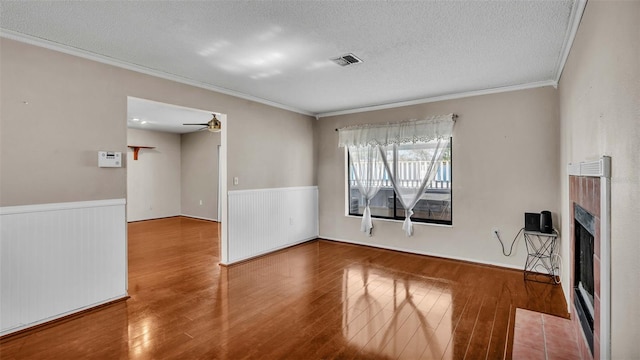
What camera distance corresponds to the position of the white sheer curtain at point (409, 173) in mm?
4637

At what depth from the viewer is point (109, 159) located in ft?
10.0

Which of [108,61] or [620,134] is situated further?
[108,61]

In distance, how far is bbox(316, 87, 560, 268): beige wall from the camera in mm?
3867

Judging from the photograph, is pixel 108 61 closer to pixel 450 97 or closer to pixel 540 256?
pixel 450 97

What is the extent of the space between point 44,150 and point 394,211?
14.8 ft

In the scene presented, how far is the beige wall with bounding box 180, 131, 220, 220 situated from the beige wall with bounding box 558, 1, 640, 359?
24.1ft

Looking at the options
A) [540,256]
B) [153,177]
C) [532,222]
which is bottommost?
[540,256]

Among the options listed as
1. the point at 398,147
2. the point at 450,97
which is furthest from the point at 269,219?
the point at 450,97

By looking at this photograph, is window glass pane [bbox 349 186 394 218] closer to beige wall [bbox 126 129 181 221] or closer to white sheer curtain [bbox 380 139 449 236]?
white sheer curtain [bbox 380 139 449 236]

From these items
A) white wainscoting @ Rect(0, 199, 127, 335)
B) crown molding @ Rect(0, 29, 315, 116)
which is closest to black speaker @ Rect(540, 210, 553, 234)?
crown molding @ Rect(0, 29, 315, 116)

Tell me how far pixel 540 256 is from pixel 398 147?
2.41 meters

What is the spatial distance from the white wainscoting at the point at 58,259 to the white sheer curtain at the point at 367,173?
11.6 feet

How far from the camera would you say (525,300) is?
3.09m

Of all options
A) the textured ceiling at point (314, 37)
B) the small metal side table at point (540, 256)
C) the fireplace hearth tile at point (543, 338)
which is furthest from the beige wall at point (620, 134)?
the small metal side table at point (540, 256)
